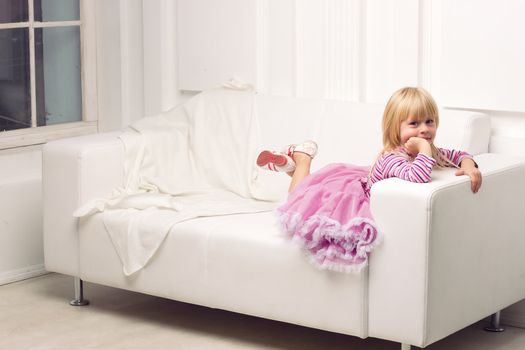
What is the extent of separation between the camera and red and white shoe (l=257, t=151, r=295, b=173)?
12.0 ft

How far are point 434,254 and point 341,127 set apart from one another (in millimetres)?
883

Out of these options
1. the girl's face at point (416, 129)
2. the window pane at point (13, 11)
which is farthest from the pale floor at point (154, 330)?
the window pane at point (13, 11)

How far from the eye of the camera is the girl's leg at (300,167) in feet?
11.9

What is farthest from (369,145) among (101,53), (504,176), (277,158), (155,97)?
(101,53)

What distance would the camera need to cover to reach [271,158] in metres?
3.64

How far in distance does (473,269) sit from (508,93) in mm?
719

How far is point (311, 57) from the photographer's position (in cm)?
410

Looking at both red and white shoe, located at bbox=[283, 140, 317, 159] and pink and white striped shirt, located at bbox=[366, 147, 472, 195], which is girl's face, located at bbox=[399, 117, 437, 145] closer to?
pink and white striped shirt, located at bbox=[366, 147, 472, 195]

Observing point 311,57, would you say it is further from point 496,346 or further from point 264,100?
point 496,346

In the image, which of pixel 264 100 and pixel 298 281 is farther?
pixel 264 100

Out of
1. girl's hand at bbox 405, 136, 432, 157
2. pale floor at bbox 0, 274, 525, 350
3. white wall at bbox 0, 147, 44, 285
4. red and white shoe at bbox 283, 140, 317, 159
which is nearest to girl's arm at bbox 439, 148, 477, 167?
girl's hand at bbox 405, 136, 432, 157

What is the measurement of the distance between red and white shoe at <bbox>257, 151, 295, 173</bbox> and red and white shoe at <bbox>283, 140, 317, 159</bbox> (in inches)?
1.1

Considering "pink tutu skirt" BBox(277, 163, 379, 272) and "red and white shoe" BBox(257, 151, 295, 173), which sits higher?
"red and white shoe" BBox(257, 151, 295, 173)

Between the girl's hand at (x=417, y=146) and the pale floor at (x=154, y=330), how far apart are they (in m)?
0.65
